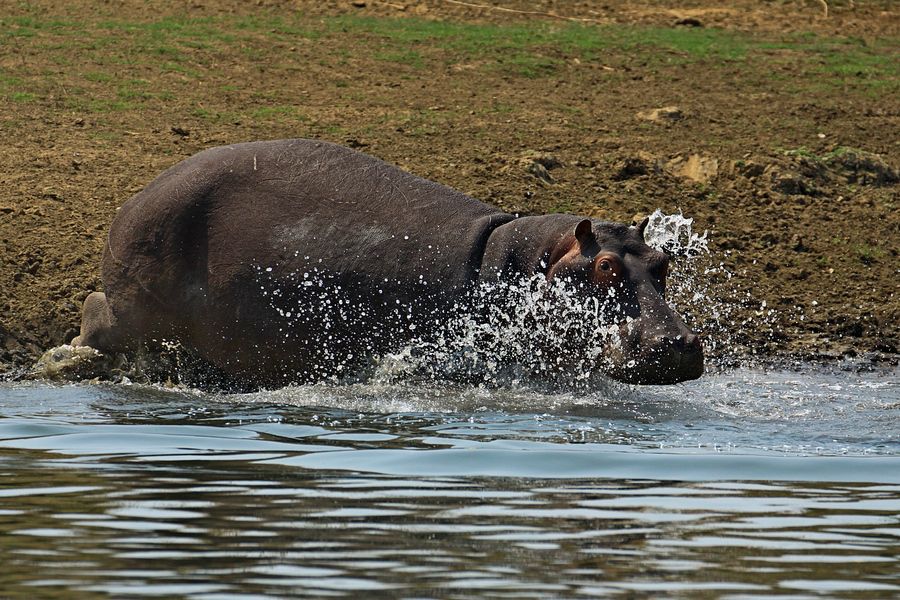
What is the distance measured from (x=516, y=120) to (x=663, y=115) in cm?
123

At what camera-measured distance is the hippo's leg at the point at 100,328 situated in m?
8.69

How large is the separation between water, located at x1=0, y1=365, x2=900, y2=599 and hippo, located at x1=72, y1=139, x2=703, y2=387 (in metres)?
0.30

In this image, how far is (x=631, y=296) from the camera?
25.6 feet

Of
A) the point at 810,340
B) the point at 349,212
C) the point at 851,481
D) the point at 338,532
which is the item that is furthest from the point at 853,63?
the point at 338,532

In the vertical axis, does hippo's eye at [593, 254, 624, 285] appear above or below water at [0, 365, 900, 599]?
above

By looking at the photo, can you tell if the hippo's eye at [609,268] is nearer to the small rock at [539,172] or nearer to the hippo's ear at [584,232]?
the hippo's ear at [584,232]

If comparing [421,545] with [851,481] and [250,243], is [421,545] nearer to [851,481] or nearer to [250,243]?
[851,481]

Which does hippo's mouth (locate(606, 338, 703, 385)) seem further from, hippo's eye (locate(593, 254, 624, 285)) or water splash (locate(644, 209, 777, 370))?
water splash (locate(644, 209, 777, 370))

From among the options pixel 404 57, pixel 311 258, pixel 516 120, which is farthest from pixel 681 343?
pixel 404 57

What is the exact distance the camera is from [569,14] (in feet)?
61.6

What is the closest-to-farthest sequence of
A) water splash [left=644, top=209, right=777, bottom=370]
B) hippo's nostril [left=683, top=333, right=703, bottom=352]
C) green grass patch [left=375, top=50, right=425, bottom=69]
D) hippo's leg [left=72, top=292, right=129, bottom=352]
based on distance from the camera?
hippo's nostril [left=683, top=333, right=703, bottom=352]
hippo's leg [left=72, top=292, right=129, bottom=352]
water splash [left=644, top=209, right=777, bottom=370]
green grass patch [left=375, top=50, right=425, bottom=69]

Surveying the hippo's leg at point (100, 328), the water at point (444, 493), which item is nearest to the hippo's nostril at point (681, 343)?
the water at point (444, 493)

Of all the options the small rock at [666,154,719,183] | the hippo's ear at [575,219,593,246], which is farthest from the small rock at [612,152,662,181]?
the hippo's ear at [575,219,593,246]

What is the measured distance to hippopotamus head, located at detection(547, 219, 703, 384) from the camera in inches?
299
